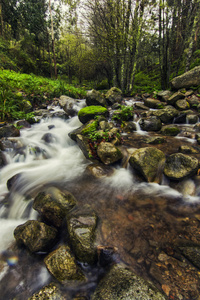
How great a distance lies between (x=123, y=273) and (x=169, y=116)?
7049 millimetres

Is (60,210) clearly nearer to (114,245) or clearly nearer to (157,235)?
(114,245)

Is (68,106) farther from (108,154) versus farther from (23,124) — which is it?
(108,154)

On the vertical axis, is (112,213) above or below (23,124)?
below

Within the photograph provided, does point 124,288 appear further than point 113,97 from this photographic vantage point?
No

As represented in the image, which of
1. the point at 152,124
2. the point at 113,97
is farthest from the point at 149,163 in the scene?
the point at 113,97

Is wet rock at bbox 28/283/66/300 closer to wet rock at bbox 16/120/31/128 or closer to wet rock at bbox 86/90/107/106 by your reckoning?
wet rock at bbox 16/120/31/128

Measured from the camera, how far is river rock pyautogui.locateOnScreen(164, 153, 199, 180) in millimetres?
3535

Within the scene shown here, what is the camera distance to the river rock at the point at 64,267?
2.10 meters

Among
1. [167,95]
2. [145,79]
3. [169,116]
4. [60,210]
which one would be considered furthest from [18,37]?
[60,210]

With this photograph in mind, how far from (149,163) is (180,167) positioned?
727mm

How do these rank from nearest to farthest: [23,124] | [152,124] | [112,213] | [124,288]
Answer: [124,288]
[112,213]
[152,124]
[23,124]

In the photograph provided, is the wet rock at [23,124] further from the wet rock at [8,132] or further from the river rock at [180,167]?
the river rock at [180,167]

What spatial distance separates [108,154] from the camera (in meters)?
4.53

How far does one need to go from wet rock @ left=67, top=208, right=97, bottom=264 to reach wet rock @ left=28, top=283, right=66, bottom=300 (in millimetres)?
468
